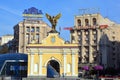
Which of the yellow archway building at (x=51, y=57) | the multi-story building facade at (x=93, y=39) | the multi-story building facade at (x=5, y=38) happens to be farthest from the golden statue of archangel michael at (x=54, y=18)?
the multi-story building facade at (x=5, y=38)

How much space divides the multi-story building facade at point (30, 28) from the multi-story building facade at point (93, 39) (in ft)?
56.5

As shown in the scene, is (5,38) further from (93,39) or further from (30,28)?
(93,39)

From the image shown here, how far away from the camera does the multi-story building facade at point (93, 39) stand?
11469cm

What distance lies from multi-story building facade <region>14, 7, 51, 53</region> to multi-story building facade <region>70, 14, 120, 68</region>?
17.2m

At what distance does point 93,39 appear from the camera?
382 feet

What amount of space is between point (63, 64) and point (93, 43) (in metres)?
58.9

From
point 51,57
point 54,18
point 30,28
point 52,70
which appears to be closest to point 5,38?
point 30,28

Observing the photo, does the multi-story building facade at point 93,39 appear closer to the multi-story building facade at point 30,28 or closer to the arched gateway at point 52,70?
the multi-story building facade at point 30,28

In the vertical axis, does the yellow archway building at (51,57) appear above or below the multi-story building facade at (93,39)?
below

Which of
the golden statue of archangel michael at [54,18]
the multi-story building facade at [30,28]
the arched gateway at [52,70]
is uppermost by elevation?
the multi-story building facade at [30,28]

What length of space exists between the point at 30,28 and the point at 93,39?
92.2 ft

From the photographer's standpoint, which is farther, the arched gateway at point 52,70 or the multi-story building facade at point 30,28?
the multi-story building facade at point 30,28

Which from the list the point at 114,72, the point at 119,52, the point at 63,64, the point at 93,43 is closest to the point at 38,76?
the point at 63,64

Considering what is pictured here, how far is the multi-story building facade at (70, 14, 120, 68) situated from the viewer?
115 meters
